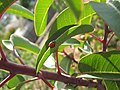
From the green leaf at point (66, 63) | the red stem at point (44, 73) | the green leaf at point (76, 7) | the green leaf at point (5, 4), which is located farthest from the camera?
the green leaf at point (66, 63)

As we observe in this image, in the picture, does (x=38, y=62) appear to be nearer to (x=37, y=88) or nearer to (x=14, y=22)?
(x=37, y=88)

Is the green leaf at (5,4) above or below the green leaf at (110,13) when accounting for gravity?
above

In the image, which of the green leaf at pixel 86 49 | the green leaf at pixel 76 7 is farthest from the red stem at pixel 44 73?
the green leaf at pixel 76 7

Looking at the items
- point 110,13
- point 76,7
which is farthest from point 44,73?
point 76,7

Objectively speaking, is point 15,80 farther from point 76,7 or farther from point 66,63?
point 76,7

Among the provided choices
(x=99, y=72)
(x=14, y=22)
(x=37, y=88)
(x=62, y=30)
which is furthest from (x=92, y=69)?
(x=14, y=22)

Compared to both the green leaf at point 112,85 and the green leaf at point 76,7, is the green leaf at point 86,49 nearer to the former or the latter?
the green leaf at point 112,85

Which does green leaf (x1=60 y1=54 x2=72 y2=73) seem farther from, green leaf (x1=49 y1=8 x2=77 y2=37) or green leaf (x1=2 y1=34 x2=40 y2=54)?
green leaf (x1=49 y1=8 x2=77 y2=37)
